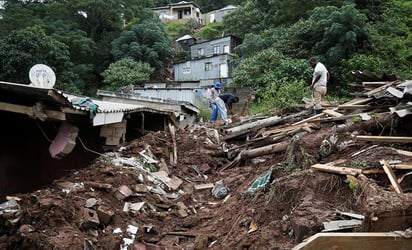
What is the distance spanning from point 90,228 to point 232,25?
3279 cm

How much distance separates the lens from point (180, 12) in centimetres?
5378

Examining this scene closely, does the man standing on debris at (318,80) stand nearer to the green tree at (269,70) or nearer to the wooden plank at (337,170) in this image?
the wooden plank at (337,170)

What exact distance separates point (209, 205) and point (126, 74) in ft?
80.0

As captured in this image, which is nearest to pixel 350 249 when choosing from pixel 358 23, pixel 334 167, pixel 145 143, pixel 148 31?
pixel 334 167

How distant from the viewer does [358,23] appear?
70.5ft

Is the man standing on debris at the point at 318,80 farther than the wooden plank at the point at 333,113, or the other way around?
the man standing on debris at the point at 318,80

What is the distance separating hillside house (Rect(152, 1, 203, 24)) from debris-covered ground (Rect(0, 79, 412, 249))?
154 ft

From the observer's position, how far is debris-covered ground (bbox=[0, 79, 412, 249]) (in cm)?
402

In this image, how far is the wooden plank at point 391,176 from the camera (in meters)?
3.88

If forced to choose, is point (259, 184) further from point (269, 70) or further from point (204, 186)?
point (269, 70)

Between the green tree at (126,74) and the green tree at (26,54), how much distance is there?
3.66 metres

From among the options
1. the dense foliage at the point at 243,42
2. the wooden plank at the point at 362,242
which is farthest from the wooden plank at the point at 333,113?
the wooden plank at the point at 362,242

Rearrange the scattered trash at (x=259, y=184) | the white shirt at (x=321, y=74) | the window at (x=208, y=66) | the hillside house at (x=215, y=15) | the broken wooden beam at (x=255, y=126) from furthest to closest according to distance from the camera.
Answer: the hillside house at (x=215, y=15) → the window at (x=208, y=66) → the white shirt at (x=321, y=74) → the broken wooden beam at (x=255, y=126) → the scattered trash at (x=259, y=184)

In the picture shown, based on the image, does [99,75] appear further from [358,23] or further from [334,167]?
[334,167]
